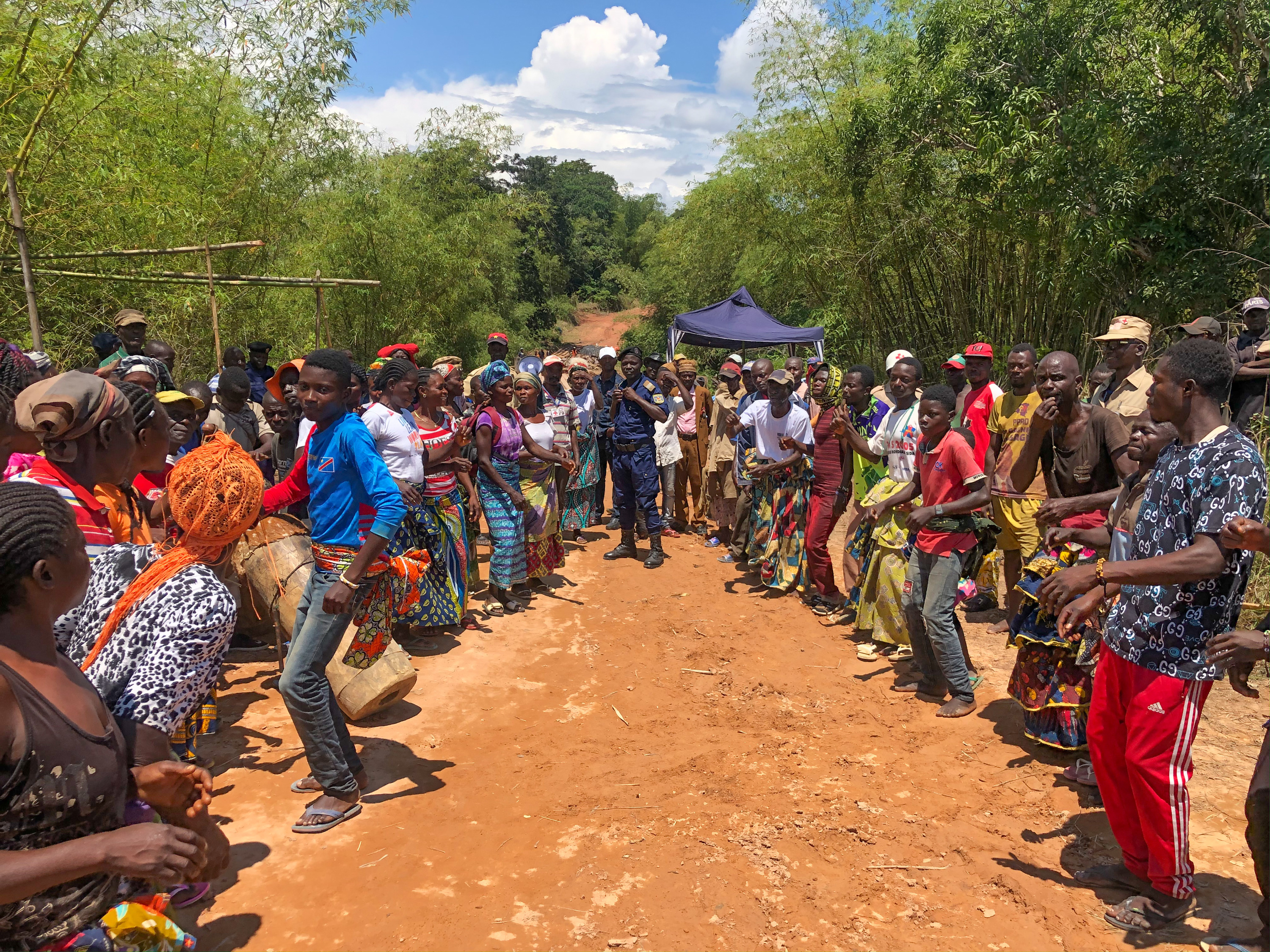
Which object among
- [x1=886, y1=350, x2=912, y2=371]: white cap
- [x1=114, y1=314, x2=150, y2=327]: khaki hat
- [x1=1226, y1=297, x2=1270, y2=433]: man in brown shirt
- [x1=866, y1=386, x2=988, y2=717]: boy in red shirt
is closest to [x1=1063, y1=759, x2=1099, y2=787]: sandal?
[x1=866, y1=386, x2=988, y2=717]: boy in red shirt

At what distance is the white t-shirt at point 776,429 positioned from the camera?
6.58 metres

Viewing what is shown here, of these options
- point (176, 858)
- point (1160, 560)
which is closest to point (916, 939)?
point (1160, 560)

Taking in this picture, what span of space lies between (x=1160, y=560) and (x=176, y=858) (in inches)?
119

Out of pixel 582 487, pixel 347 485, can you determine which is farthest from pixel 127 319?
pixel 582 487

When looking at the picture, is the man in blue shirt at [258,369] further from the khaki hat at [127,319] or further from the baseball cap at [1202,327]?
the baseball cap at [1202,327]

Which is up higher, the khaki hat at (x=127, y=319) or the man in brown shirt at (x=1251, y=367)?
the khaki hat at (x=127, y=319)

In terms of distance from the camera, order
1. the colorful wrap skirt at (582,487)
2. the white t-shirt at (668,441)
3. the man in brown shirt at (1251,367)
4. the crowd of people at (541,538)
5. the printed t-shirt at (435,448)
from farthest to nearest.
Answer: the white t-shirt at (668,441) < the colorful wrap skirt at (582,487) < the man in brown shirt at (1251,367) < the printed t-shirt at (435,448) < the crowd of people at (541,538)

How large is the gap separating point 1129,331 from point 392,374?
5.17 m

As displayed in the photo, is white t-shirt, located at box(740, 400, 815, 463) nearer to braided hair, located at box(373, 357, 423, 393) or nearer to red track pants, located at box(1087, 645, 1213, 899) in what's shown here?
braided hair, located at box(373, 357, 423, 393)

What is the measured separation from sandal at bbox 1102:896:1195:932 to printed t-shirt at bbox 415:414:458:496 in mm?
4629

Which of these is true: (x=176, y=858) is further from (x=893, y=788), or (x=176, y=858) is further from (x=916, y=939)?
(x=893, y=788)

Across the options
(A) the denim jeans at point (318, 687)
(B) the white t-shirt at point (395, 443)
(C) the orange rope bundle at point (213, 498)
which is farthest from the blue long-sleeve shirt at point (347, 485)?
(B) the white t-shirt at point (395, 443)

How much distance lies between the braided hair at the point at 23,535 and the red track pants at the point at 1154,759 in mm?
3368

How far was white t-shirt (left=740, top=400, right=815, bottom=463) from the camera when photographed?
21.6ft
